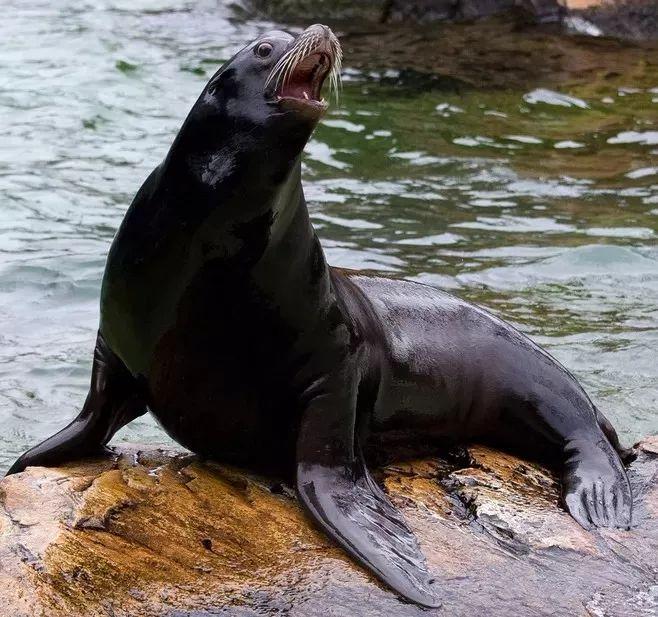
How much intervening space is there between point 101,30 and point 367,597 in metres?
14.0

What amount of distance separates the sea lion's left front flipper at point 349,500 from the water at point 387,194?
2043 mm

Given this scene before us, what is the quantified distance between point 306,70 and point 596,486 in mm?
1806

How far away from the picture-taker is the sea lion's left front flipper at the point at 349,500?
360cm

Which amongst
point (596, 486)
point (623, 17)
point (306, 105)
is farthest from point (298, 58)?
point (623, 17)

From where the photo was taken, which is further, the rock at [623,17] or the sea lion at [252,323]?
the rock at [623,17]

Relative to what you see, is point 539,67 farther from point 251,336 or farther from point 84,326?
point 251,336

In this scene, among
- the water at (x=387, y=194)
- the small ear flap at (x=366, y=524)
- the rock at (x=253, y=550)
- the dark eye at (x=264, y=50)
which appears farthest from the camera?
the water at (x=387, y=194)

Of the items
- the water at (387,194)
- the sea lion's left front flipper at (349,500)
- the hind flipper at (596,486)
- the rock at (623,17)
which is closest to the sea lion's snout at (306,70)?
the sea lion's left front flipper at (349,500)

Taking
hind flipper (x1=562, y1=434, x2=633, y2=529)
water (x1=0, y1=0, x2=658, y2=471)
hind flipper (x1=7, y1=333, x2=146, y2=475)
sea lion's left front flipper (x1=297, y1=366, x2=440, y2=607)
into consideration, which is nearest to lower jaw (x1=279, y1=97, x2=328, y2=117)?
sea lion's left front flipper (x1=297, y1=366, x2=440, y2=607)

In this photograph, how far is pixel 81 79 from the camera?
45.5 ft

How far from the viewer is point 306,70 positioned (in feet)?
12.8

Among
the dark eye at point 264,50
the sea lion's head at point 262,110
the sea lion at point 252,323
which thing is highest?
the dark eye at point 264,50

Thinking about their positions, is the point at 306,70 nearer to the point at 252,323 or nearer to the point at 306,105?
the point at 306,105

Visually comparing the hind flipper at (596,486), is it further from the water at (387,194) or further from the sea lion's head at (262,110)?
the sea lion's head at (262,110)
